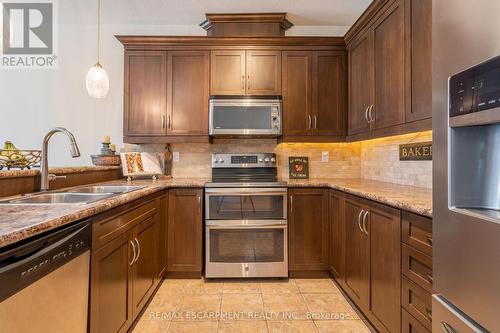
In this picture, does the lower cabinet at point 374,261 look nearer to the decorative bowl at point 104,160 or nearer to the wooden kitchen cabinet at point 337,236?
the wooden kitchen cabinet at point 337,236

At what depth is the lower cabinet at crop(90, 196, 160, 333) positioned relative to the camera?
4.13ft

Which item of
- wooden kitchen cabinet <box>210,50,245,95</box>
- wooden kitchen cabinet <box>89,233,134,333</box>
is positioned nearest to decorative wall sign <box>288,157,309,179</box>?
wooden kitchen cabinet <box>210,50,245,95</box>

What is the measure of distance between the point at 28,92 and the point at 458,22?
398 centimetres

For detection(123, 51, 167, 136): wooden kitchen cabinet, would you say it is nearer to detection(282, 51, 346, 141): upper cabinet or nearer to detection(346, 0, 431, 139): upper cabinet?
detection(282, 51, 346, 141): upper cabinet

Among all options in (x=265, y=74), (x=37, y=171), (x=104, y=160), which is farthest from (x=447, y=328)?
(x=104, y=160)

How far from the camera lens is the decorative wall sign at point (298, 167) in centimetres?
311

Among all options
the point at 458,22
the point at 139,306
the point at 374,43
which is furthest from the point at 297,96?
the point at 139,306

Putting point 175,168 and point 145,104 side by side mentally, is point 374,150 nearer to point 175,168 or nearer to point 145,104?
point 175,168

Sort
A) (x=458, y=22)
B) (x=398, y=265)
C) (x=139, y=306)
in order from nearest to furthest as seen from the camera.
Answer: (x=458, y=22) < (x=398, y=265) < (x=139, y=306)

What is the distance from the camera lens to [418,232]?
125 cm

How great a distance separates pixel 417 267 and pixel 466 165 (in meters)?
0.66

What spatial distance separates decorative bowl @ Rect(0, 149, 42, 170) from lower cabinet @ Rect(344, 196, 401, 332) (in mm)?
2256

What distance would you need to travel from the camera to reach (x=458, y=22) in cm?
82

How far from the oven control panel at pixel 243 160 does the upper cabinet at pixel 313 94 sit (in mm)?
348
